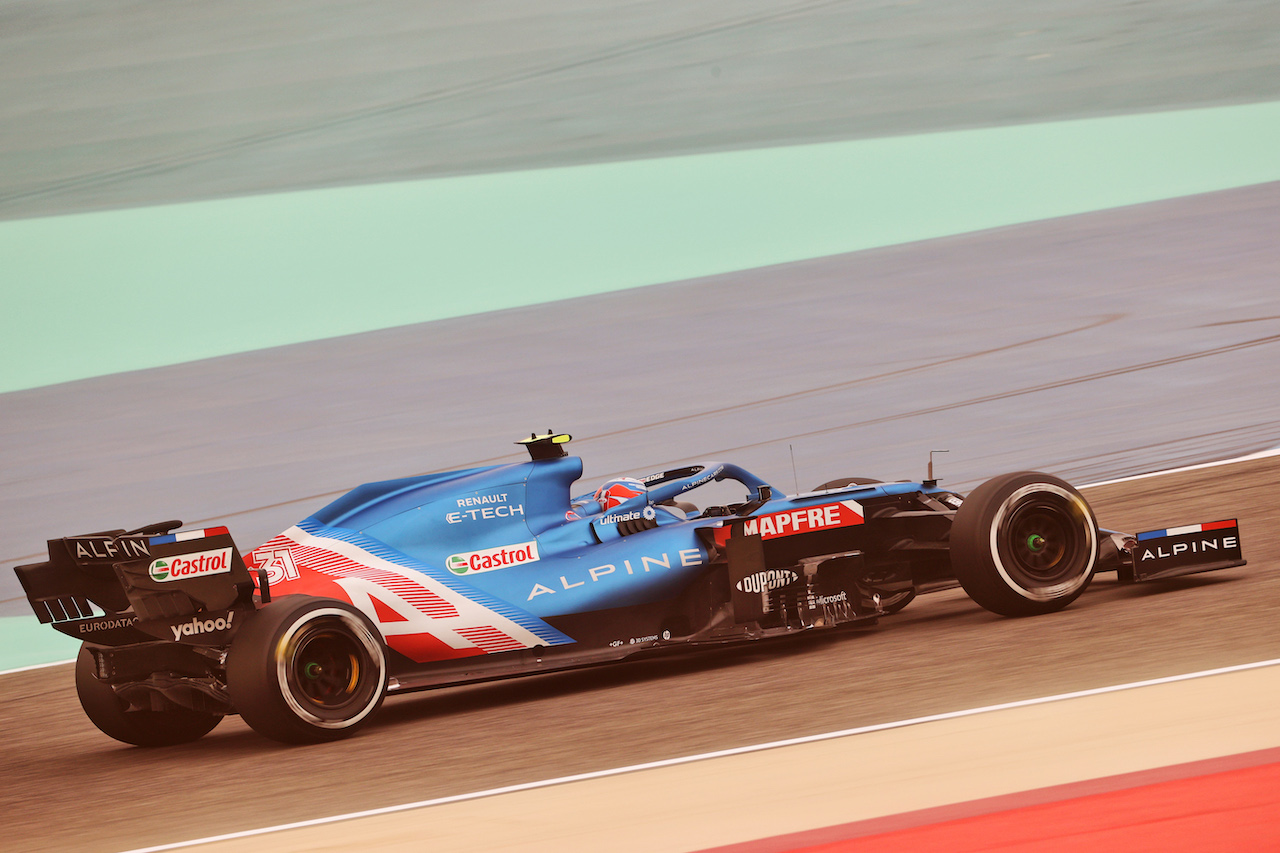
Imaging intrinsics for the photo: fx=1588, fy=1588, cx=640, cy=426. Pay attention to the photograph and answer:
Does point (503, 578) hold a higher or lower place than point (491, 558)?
lower

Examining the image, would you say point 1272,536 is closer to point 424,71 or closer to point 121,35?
point 424,71

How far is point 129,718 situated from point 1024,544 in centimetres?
458

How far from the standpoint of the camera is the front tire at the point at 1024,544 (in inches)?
313

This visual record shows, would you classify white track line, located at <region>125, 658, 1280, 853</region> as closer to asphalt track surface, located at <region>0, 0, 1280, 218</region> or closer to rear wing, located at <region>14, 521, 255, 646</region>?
rear wing, located at <region>14, 521, 255, 646</region>

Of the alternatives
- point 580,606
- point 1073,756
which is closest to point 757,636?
point 580,606

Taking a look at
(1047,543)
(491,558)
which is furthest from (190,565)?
(1047,543)

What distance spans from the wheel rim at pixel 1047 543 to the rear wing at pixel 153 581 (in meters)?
3.77

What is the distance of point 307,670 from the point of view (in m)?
7.19

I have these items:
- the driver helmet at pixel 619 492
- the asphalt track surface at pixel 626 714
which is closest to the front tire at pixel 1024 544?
the asphalt track surface at pixel 626 714

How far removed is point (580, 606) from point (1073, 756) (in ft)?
10.2

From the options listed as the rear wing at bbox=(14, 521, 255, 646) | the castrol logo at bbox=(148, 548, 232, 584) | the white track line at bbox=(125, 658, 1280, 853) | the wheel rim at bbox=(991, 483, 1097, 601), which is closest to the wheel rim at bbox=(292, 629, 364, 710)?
the rear wing at bbox=(14, 521, 255, 646)

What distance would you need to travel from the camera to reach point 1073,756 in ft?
17.1

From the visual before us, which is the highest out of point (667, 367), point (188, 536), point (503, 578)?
point (667, 367)

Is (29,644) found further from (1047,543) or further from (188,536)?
(1047,543)
